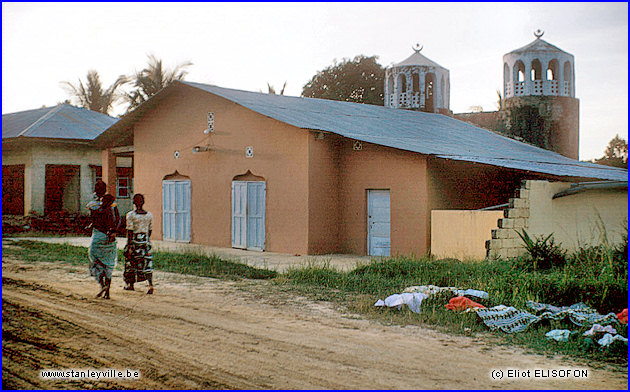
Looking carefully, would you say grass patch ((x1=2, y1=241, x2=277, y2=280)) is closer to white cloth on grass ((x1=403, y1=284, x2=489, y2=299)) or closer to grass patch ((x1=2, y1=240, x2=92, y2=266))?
grass patch ((x1=2, y1=240, x2=92, y2=266))

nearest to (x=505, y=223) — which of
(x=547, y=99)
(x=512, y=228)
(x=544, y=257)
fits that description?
(x=512, y=228)

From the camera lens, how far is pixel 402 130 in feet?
63.6

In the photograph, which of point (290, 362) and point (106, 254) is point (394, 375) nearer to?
point (290, 362)

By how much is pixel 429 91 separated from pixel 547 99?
6224 mm

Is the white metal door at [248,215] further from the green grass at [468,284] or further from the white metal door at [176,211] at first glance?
the green grass at [468,284]

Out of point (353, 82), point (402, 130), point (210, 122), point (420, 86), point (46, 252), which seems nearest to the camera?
point (46, 252)

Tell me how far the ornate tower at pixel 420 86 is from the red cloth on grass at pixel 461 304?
91.7ft

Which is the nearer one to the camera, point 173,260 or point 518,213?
point 518,213

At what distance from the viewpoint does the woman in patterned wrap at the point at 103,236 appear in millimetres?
8477

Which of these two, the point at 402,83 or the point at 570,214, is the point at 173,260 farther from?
the point at 402,83

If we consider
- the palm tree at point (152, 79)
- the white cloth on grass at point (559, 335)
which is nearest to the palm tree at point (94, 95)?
the palm tree at point (152, 79)

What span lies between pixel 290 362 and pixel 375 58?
4162 centimetres

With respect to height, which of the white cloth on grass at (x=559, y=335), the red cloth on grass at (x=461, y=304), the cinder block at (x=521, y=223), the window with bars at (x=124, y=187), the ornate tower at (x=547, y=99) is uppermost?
the ornate tower at (x=547, y=99)

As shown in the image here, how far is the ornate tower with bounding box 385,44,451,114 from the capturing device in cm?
3503
